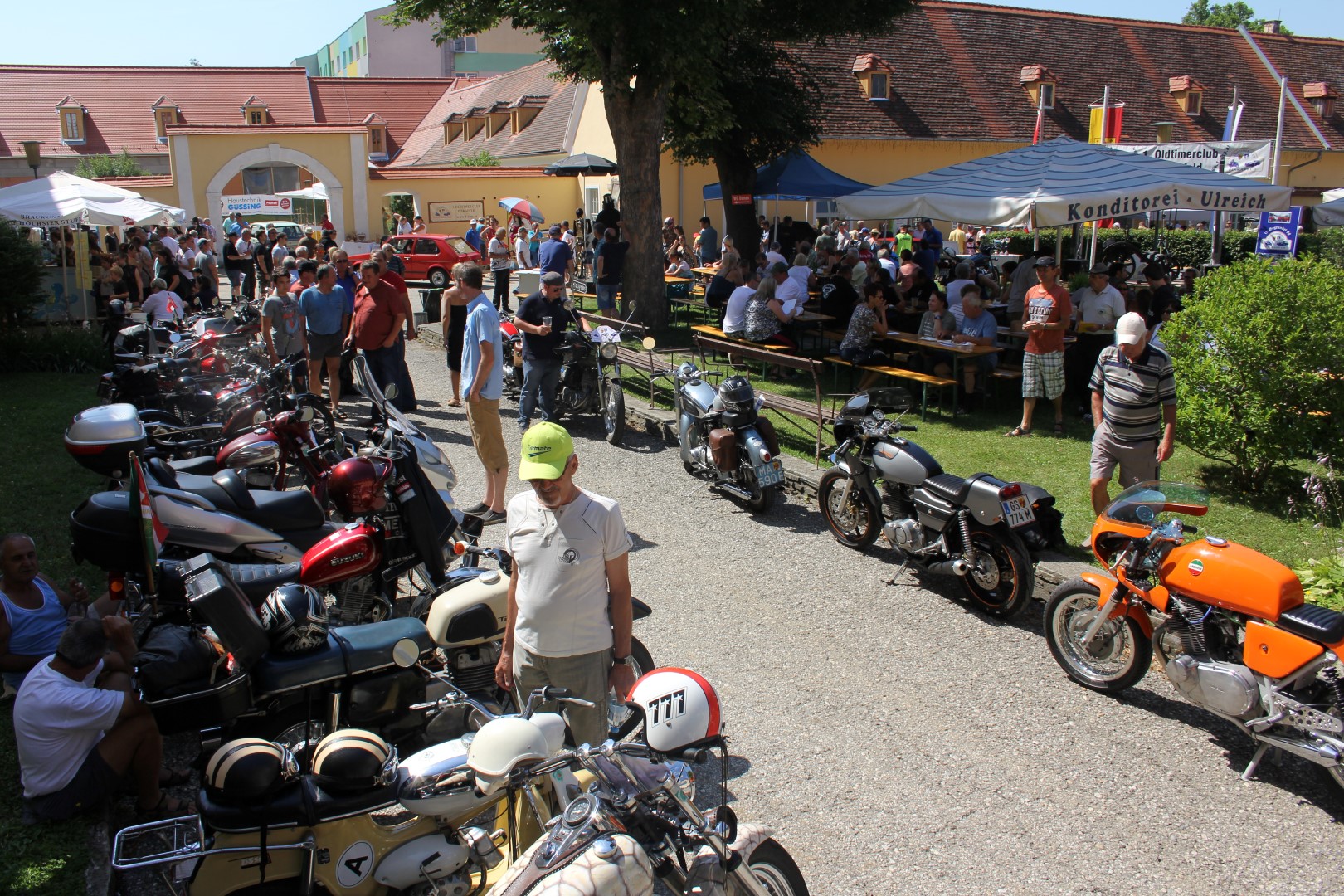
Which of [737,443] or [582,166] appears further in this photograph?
[582,166]

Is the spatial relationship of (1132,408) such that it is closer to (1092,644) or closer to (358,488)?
(1092,644)

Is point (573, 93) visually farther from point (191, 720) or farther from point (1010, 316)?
point (191, 720)

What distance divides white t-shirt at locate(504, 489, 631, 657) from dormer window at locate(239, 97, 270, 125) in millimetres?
57881

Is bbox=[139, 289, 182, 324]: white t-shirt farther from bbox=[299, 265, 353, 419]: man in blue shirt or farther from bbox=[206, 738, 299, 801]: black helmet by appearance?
bbox=[206, 738, 299, 801]: black helmet

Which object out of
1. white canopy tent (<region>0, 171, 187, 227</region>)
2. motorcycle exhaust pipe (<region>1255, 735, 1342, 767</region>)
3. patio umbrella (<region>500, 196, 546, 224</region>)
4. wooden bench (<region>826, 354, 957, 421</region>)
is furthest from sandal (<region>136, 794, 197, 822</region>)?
patio umbrella (<region>500, 196, 546, 224</region>)

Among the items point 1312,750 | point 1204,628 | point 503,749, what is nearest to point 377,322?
point 1204,628

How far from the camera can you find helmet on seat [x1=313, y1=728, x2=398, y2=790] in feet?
11.3

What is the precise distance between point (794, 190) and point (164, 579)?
18551 mm

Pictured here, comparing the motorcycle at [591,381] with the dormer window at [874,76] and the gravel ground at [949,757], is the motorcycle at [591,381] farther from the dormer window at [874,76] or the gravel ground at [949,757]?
the dormer window at [874,76]

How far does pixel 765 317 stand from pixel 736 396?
4.25 meters

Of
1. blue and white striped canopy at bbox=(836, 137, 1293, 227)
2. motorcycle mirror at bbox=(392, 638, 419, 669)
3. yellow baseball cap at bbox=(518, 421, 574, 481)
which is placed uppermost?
blue and white striped canopy at bbox=(836, 137, 1293, 227)

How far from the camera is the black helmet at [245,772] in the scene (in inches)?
131

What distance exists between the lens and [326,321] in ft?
37.6

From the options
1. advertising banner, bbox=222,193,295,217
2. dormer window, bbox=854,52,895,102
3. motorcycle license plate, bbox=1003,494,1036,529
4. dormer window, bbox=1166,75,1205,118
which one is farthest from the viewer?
dormer window, bbox=1166,75,1205,118
